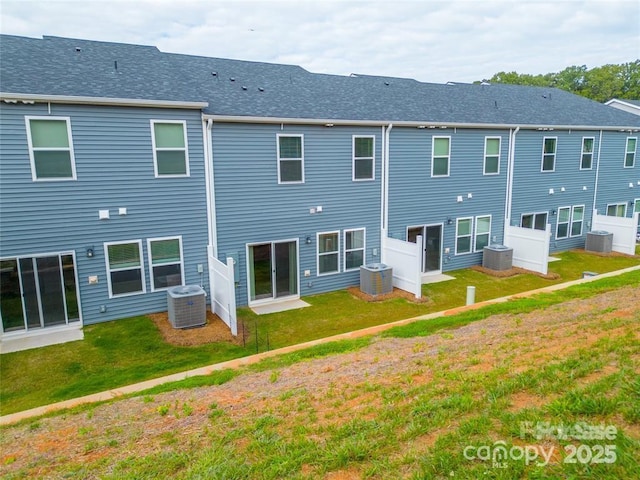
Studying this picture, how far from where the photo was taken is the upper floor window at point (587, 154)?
57.6 feet

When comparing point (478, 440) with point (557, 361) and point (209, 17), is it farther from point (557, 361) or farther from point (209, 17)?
point (209, 17)

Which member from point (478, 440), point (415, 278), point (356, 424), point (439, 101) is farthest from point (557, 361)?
point (439, 101)

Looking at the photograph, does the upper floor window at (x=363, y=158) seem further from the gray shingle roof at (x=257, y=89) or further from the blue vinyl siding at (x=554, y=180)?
the blue vinyl siding at (x=554, y=180)

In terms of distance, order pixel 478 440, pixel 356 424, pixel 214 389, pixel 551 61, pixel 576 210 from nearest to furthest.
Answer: pixel 478 440, pixel 356 424, pixel 214 389, pixel 576 210, pixel 551 61

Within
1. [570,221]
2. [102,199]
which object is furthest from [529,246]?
[102,199]

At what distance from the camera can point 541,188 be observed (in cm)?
1662

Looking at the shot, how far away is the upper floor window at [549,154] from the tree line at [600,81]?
126 feet

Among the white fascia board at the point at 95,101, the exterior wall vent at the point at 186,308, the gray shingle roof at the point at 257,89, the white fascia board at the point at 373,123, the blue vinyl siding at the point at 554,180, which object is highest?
the gray shingle roof at the point at 257,89

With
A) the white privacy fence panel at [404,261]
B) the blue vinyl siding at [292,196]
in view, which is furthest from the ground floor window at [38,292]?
the white privacy fence panel at [404,261]

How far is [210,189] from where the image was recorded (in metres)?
10.7

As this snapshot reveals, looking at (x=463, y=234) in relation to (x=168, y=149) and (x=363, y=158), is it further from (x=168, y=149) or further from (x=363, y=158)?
(x=168, y=149)

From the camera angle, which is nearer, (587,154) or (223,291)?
(223,291)

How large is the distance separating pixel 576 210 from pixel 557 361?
621 inches

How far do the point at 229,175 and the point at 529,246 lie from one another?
10.7 metres
